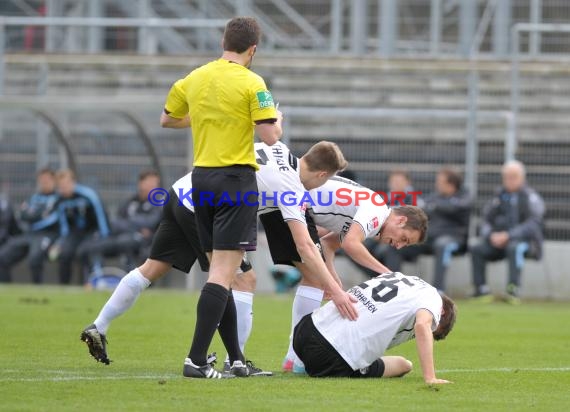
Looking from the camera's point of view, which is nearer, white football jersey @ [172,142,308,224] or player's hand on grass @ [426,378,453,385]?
player's hand on grass @ [426,378,453,385]

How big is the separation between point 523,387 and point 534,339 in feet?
12.7

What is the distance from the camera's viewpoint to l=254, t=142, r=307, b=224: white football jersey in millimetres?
7994

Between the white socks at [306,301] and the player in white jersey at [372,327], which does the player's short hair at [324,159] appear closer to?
the player in white jersey at [372,327]

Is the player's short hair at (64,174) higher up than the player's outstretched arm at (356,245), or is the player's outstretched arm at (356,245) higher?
the player's outstretched arm at (356,245)

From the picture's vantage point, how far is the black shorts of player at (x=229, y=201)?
750 cm

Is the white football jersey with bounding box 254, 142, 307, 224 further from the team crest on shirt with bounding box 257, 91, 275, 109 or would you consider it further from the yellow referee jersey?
the team crest on shirt with bounding box 257, 91, 275, 109

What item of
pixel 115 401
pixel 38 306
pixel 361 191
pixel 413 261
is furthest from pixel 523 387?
pixel 413 261

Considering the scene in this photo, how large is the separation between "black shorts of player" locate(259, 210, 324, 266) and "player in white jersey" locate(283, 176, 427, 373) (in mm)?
197

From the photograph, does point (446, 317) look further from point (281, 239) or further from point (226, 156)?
point (226, 156)

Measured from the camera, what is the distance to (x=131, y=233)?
18.2m

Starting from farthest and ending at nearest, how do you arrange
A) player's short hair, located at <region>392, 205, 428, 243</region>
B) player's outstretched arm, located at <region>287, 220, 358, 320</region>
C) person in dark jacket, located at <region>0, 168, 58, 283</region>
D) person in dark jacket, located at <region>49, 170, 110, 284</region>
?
person in dark jacket, located at <region>0, 168, 58, 283</region>, person in dark jacket, located at <region>49, 170, 110, 284</region>, player's short hair, located at <region>392, 205, 428, 243</region>, player's outstretched arm, located at <region>287, 220, 358, 320</region>

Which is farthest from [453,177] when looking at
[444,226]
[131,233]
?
[131,233]

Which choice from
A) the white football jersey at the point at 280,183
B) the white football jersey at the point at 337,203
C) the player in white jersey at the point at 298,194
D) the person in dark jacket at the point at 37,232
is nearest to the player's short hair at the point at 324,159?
the player in white jersey at the point at 298,194

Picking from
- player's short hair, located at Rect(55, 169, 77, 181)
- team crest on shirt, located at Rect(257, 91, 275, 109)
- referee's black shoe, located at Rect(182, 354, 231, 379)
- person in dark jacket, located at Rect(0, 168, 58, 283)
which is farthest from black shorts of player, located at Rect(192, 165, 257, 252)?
person in dark jacket, located at Rect(0, 168, 58, 283)
